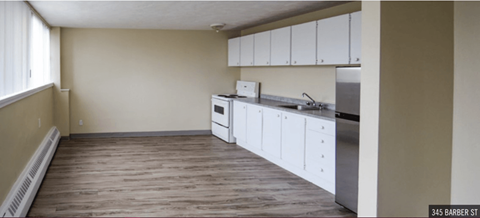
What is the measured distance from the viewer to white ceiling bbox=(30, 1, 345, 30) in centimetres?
547

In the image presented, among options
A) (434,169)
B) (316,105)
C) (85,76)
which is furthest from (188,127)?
(434,169)

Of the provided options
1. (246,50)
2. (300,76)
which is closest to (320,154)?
(300,76)

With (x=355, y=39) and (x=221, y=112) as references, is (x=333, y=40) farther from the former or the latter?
(x=221, y=112)

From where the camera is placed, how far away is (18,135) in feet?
14.2

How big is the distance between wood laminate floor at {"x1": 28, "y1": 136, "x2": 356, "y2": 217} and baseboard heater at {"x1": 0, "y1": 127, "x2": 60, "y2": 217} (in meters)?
0.11

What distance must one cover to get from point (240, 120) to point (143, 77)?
237cm

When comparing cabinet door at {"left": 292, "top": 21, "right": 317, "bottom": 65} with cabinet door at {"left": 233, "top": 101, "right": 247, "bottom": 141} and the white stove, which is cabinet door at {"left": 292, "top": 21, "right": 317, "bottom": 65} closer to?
cabinet door at {"left": 233, "top": 101, "right": 247, "bottom": 141}

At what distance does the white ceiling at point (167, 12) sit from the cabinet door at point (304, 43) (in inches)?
10.9

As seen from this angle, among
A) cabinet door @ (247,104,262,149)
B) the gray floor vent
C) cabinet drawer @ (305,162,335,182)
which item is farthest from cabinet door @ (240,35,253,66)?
the gray floor vent

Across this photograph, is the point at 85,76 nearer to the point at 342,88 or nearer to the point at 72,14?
the point at 72,14

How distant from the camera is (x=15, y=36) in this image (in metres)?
4.70

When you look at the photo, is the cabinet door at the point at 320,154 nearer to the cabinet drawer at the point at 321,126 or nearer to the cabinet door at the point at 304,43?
the cabinet drawer at the point at 321,126

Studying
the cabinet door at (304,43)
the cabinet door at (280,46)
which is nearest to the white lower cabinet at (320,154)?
the cabinet door at (304,43)

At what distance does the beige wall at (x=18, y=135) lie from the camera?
142 inches
